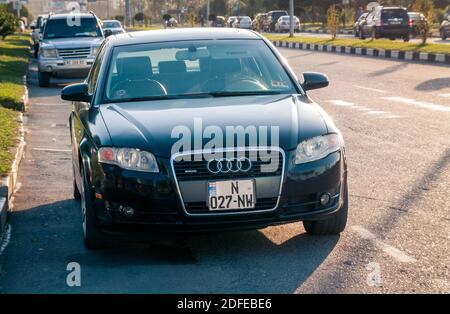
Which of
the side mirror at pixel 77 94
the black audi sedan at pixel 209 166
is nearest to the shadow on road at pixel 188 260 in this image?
the black audi sedan at pixel 209 166

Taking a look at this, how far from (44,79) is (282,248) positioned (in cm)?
1712

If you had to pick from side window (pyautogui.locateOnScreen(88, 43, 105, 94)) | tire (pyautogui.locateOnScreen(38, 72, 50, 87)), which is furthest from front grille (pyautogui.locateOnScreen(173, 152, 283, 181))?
tire (pyautogui.locateOnScreen(38, 72, 50, 87))

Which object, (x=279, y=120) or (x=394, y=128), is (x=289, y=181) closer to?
(x=279, y=120)

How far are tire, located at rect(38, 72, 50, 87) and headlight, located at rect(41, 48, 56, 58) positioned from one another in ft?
1.40

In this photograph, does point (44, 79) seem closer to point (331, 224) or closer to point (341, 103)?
point (341, 103)

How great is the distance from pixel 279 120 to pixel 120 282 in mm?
1519

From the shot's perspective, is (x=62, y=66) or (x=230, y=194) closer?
(x=230, y=194)

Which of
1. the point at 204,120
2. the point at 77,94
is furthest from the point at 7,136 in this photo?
the point at 204,120

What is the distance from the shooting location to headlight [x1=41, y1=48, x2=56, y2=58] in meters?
22.2

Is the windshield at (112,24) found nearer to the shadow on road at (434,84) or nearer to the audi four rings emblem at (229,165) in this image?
the shadow on road at (434,84)

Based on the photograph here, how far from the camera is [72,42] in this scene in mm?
22547

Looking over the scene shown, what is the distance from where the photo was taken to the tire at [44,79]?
72.8 ft

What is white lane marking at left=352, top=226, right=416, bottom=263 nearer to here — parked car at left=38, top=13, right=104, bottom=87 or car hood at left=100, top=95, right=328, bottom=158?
car hood at left=100, top=95, right=328, bottom=158

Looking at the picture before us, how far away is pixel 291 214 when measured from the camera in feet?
19.3
